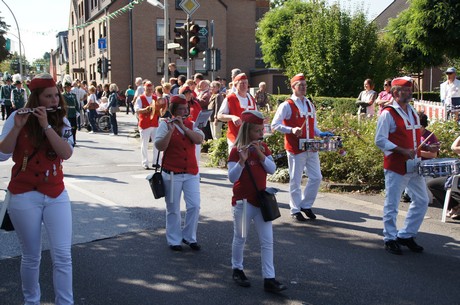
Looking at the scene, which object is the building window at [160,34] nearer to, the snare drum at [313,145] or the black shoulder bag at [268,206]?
the snare drum at [313,145]

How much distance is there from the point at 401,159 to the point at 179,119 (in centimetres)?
253

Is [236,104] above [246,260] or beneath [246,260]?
above

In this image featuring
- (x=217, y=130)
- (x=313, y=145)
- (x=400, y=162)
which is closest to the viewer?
(x=400, y=162)

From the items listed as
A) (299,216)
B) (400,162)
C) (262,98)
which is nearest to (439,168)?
(400,162)

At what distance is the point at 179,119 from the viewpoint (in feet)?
19.6

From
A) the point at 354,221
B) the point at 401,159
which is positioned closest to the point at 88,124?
the point at 354,221

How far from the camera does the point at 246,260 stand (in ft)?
18.9

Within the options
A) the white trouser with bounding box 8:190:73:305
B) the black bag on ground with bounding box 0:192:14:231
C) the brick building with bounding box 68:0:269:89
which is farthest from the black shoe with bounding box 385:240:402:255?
the brick building with bounding box 68:0:269:89

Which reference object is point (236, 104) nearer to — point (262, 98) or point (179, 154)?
point (179, 154)

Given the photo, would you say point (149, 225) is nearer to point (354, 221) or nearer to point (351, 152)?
point (354, 221)

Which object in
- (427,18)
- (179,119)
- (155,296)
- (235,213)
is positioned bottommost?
(155,296)

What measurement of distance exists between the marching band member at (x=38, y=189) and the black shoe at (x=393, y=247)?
3668 millimetres

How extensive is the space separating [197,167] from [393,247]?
7.97 feet

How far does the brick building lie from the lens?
45.7 m
